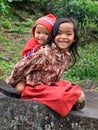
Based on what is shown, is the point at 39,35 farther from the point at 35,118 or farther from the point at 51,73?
the point at 35,118

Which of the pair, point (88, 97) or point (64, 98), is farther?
point (88, 97)

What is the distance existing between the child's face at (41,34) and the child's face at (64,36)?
0.11m

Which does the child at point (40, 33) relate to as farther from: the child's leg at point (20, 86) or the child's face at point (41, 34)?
the child's leg at point (20, 86)

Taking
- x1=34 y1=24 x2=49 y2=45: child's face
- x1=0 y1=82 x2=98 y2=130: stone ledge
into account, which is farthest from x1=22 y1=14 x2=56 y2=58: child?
x1=0 y1=82 x2=98 y2=130: stone ledge

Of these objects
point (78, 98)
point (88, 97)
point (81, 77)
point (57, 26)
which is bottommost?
point (81, 77)

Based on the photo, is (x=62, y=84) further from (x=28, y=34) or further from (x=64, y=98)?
(x=28, y=34)

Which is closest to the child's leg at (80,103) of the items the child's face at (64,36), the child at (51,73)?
the child at (51,73)

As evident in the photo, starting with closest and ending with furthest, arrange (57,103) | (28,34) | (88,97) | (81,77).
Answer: (57,103)
(88,97)
(81,77)
(28,34)

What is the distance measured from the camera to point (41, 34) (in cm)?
367

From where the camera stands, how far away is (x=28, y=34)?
10117mm

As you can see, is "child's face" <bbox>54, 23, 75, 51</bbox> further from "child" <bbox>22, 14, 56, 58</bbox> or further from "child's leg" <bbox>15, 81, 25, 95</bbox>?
"child's leg" <bbox>15, 81, 25, 95</bbox>

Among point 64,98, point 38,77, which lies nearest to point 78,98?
point 64,98

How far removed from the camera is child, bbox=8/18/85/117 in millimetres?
3564

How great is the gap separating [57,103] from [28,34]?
6715 millimetres
